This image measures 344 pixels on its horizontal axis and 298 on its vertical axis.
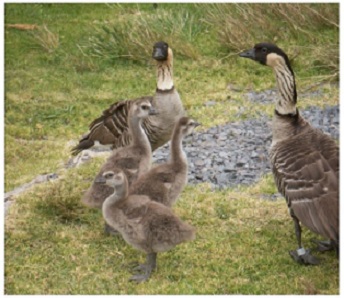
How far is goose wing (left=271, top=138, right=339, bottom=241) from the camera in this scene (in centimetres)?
650

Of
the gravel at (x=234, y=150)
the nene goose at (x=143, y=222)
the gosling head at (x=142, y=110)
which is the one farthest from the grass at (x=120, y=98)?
the gosling head at (x=142, y=110)

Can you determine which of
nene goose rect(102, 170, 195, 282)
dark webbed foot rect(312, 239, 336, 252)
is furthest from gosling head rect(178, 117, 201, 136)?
dark webbed foot rect(312, 239, 336, 252)

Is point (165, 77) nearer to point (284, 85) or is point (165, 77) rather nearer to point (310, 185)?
point (284, 85)

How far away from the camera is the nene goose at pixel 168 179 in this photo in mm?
Answer: 7277

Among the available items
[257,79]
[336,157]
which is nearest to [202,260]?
[336,157]

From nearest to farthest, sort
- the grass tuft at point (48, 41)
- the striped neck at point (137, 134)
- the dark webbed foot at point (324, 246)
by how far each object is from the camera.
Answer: the dark webbed foot at point (324, 246) → the striped neck at point (137, 134) → the grass tuft at point (48, 41)

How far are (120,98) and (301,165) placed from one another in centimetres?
664

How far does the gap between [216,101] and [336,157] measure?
574 cm

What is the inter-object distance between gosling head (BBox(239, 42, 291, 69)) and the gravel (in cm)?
209

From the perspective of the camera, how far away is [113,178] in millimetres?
6891

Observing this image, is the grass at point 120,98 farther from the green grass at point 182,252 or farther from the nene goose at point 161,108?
the nene goose at point 161,108

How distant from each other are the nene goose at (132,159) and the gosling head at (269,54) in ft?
4.36

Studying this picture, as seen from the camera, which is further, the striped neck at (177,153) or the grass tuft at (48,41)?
the grass tuft at (48,41)

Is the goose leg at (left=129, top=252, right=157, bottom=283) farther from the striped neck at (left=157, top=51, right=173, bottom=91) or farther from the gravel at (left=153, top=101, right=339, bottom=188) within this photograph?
the striped neck at (left=157, top=51, right=173, bottom=91)
